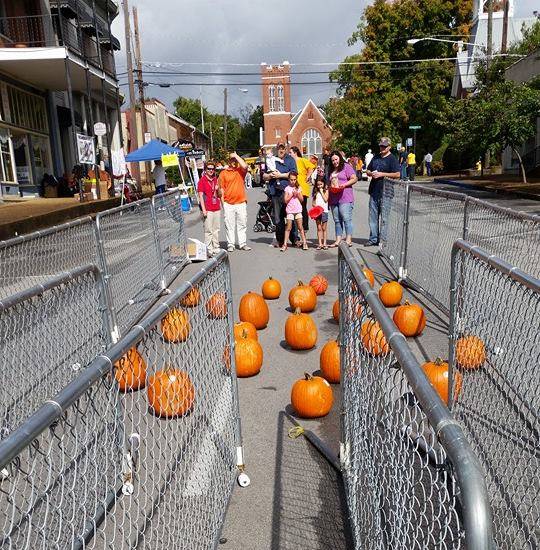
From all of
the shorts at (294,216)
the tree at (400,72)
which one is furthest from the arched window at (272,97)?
the shorts at (294,216)

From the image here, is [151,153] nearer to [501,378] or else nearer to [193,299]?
[193,299]

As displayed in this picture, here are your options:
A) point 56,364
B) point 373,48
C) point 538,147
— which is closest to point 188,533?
point 56,364

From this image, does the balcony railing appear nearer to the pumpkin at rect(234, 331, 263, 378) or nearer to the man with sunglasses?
the man with sunglasses

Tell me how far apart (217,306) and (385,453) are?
153 cm

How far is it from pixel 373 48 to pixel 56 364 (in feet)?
166

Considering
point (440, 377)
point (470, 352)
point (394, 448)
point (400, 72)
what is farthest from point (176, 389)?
point (400, 72)

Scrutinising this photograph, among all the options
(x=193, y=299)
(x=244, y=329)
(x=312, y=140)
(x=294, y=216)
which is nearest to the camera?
(x=193, y=299)

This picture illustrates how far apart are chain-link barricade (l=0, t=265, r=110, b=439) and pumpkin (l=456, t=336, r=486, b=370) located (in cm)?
238

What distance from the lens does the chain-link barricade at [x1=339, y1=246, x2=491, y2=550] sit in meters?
1.14

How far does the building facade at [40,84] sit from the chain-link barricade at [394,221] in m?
11.0

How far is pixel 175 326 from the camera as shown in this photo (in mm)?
2586

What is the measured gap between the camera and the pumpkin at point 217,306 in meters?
3.20

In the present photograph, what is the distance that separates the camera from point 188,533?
2707 mm

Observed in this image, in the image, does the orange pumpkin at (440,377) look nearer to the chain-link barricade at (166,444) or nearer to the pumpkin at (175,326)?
the chain-link barricade at (166,444)
